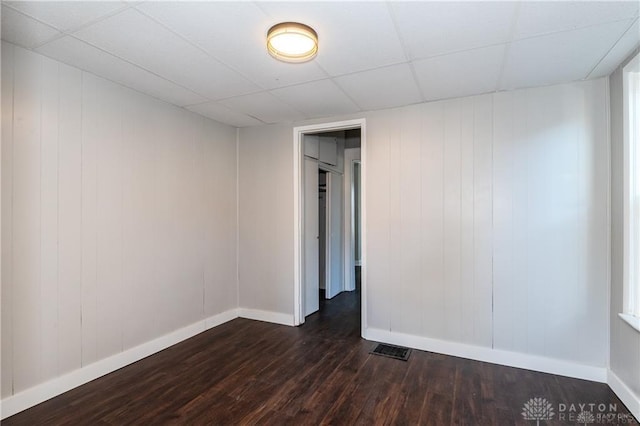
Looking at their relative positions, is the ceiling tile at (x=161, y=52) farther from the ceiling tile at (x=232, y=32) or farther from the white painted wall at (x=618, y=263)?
the white painted wall at (x=618, y=263)

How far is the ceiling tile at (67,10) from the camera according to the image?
173cm

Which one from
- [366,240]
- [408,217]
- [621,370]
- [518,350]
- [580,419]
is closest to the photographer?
[580,419]

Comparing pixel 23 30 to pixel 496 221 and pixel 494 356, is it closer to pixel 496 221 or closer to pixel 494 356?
pixel 496 221

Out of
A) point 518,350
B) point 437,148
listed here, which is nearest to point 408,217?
point 437,148

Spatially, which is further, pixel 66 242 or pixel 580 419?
pixel 66 242

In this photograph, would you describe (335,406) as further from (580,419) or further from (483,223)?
(483,223)

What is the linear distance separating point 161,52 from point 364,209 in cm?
238

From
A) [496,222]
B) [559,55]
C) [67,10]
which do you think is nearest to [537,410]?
[496,222]

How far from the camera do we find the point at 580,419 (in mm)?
2131

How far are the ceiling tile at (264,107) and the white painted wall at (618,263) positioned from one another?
9.37ft

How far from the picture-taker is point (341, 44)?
2.13 meters

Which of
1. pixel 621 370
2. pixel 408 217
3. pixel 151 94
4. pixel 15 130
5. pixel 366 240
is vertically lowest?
pixel 621 370

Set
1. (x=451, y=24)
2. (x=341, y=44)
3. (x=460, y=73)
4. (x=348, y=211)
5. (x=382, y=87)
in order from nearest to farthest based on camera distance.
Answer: (x=451, y=24) < (x=341, y=44) < (x=460, y=73) < (x=382, y=87) < (x=348, y=211)

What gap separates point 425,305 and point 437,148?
1.63m
